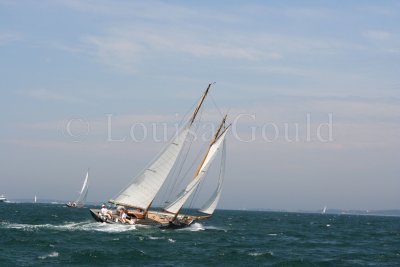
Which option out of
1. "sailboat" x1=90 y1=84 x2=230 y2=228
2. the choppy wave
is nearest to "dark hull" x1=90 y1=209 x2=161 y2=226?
"sailboat" x1=90 y1=84 x2=230 y2=228

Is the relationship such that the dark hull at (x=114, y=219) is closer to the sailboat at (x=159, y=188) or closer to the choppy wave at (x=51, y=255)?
the sailboat at (x=159, y=188)

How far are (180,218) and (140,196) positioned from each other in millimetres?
5836

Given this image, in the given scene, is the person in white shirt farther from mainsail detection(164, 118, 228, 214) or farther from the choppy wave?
the choppy wave

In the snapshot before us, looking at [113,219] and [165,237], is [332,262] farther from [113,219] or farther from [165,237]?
[113,219]

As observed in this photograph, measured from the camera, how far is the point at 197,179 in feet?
239

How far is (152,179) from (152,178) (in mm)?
112

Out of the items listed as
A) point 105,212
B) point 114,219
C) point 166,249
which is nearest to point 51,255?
point 166,249

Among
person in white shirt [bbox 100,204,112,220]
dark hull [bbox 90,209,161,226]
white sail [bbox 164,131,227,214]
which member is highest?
white sail [bbox 164,131,227,214]

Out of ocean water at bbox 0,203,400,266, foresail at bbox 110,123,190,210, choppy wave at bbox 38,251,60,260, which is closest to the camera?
choppy wave at bbox 38,251,60,260

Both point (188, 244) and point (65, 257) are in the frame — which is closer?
point (65, 257)

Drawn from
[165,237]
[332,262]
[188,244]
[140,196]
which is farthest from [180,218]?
[332,262]

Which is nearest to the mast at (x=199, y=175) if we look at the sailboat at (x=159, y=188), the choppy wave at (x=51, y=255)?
the sailboat at (x=159, y=188)

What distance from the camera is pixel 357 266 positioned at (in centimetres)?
4797

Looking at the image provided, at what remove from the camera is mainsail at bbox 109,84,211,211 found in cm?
7169
